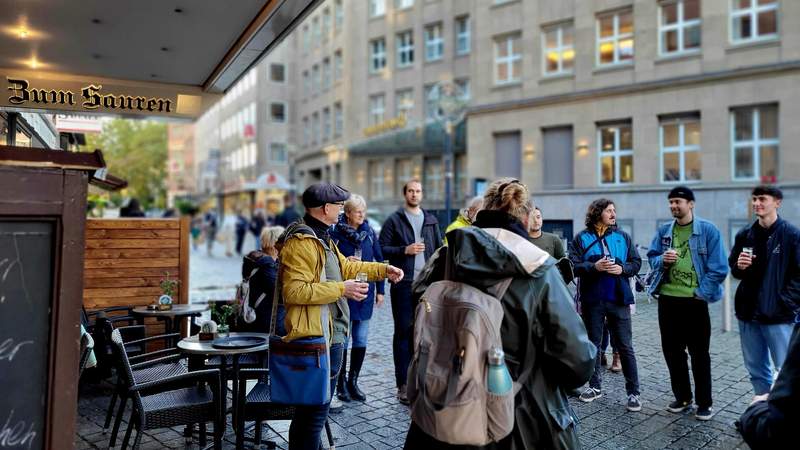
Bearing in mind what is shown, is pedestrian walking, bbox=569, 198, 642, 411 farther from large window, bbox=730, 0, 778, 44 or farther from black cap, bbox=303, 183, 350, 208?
large window, bbox=730, 0, 778, 44

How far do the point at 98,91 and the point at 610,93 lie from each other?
65.8ft

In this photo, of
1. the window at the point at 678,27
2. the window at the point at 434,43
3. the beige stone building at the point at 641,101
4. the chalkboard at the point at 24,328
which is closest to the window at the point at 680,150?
the beige stone building at the point at 641,101

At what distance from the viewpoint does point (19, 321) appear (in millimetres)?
2328

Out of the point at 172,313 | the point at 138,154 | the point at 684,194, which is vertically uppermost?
the point at 138,154

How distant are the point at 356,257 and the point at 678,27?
20.2 meters

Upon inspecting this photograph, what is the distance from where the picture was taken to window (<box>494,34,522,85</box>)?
86.2ft

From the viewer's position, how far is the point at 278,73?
5044 centimetres

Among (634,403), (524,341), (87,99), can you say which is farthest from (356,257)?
(87,99)

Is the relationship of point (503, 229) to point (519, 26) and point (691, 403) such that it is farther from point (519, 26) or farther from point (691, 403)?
point (519, 26)

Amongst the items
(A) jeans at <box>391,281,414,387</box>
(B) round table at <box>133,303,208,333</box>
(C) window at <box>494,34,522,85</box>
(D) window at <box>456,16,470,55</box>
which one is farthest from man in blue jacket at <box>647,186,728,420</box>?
(D) window at <box>456,16,470,55</box>

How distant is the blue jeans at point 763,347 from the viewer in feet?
16.4

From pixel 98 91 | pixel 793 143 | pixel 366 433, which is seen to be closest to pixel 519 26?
pixel 793 143

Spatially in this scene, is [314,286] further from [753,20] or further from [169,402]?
[753,20]

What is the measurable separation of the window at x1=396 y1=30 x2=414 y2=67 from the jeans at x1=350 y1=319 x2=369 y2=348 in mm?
31737
